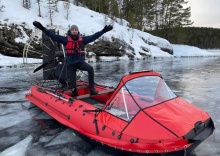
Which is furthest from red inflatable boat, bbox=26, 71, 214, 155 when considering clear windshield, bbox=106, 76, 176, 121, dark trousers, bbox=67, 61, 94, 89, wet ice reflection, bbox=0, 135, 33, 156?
dark trousers, bbox=67, 61, 94, 89

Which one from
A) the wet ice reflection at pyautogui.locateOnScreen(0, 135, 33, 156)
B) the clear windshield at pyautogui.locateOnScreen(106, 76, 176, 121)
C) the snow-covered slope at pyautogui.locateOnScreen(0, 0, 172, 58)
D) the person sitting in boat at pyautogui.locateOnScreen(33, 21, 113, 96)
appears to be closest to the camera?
the clear windshield at pyautogui.locateOnScreen(106, 76, 176, 121)

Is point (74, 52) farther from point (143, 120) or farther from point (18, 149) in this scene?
point (143, 120)

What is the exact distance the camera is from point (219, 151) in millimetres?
3953

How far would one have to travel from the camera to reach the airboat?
10.6 feet

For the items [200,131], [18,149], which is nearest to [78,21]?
[18,149]

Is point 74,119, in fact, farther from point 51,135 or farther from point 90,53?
point 90,53

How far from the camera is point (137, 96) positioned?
4004 millimetres

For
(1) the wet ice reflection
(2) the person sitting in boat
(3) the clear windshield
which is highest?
(2) the person sitting in boat

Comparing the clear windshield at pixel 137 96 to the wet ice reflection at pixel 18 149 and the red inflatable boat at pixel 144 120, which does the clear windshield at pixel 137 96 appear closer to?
the red inflatable boat at pixel 144 120

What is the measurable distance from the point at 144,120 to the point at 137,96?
0.54m

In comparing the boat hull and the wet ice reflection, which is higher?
the boat hull

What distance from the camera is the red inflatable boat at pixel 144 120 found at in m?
3.23

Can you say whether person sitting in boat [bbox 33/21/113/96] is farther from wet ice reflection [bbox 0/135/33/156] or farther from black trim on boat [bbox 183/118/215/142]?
black trim on boat [bbox 183/118/215/142]

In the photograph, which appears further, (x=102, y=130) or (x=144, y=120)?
(x=102, y=130)
